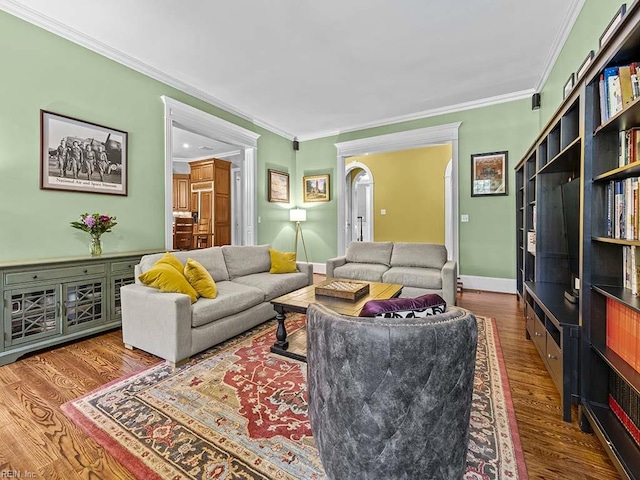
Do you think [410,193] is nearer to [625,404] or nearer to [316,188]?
[316,188]

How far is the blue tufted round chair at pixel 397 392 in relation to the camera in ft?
2.90

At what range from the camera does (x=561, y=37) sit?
292 cm

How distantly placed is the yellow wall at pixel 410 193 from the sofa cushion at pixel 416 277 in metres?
2.78

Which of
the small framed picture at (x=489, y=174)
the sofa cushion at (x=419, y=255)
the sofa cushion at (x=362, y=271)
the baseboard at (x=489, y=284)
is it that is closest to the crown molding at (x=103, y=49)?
the sofa cushion at (x=362, y=271)

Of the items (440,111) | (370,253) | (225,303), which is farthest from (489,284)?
(225,303)

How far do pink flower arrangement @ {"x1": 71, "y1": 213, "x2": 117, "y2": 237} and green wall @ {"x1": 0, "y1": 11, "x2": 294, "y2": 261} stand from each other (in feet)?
0.42

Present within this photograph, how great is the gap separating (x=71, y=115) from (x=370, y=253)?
12.7 ft

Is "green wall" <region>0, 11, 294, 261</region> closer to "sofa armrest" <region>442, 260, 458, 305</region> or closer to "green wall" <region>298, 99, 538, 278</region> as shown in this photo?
"sofa armrest" <region>442, 260, 458, 305</region>

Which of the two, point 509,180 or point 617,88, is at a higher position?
point 509,180

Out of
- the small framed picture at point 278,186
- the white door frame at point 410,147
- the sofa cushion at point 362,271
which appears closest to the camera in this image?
the sofa cushion at point 362,271

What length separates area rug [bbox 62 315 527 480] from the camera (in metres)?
1.30

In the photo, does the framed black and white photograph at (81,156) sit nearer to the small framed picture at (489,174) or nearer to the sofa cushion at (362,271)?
the sofa cushion at (362,271)

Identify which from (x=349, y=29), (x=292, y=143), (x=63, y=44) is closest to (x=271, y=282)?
(x=349, y=29)

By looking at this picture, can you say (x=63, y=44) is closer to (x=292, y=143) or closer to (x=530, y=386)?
(x=292, y=143)
